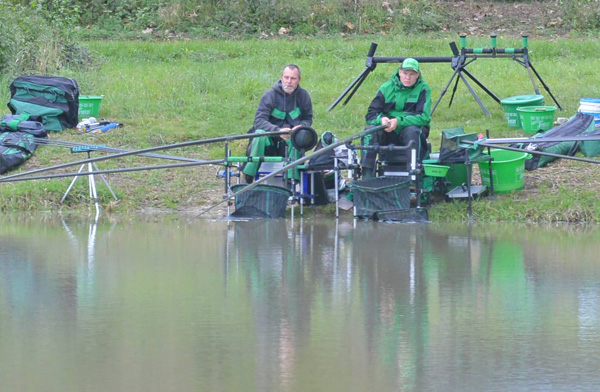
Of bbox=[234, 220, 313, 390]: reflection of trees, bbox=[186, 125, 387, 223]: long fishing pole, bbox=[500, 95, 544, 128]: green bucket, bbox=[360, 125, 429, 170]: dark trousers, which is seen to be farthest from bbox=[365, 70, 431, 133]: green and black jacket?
bbox=[500, 95, 544, 128]: green bucket

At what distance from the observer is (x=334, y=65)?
18.8 meters

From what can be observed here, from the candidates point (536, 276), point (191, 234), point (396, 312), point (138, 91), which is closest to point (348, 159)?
point (191, 234)

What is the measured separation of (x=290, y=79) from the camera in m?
11.7

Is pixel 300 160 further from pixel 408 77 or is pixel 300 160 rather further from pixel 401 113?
pixel 408 77

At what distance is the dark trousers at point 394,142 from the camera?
36.8ft

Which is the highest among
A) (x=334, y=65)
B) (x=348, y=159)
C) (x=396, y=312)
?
(x=334, y=65)

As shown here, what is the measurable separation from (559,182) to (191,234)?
409 centimetres

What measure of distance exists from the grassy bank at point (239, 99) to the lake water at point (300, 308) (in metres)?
1.22

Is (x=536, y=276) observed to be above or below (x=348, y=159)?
below

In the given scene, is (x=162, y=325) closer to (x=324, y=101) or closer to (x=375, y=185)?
(x=375, y=185)

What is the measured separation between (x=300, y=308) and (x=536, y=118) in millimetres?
7182

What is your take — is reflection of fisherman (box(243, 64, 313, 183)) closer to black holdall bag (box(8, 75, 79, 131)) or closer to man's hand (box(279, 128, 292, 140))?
man's hand (box(279, 128, 292, 140))

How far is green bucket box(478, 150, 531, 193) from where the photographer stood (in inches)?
450

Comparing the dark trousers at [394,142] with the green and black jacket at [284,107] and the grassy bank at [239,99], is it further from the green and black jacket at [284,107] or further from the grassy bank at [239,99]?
the green and black jacket at [284,107]
